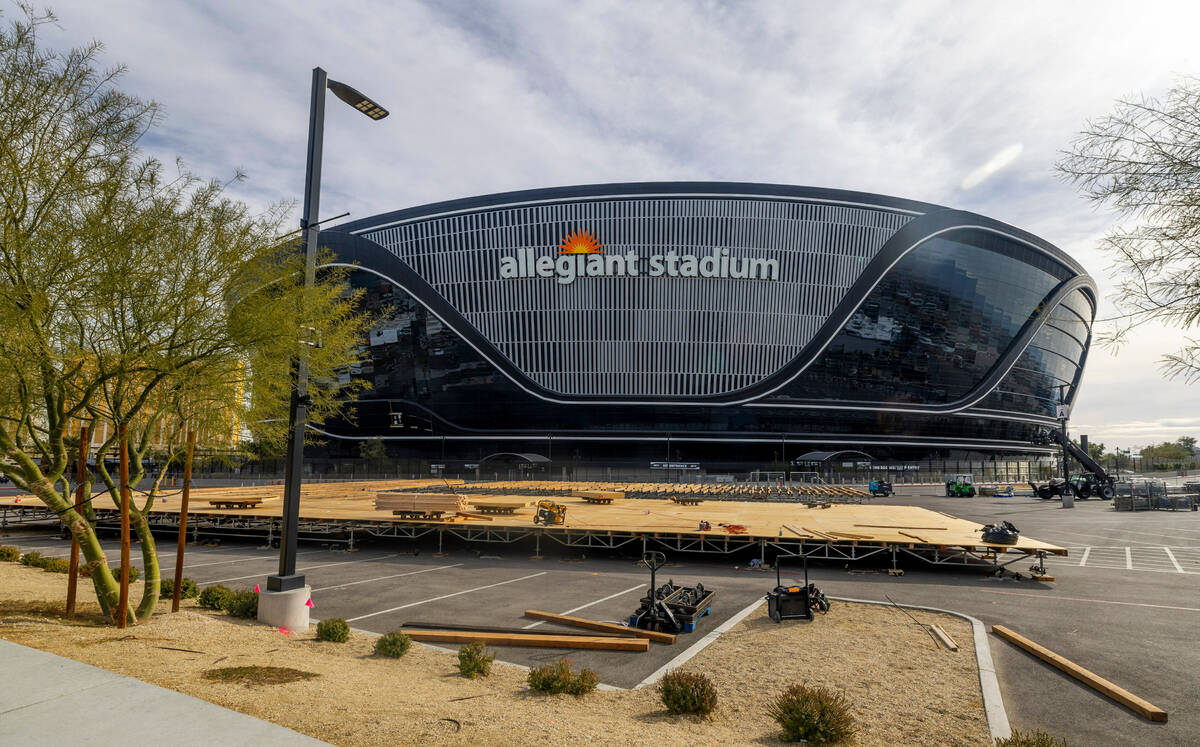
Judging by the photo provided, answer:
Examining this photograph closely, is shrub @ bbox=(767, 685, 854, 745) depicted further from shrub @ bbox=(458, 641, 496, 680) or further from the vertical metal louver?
the vertical metal louver

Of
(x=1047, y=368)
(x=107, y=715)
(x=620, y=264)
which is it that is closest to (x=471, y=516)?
(x=107, y=715)

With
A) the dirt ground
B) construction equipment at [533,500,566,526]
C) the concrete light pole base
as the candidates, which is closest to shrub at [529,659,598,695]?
the dirt ground

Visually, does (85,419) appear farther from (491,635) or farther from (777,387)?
(777,387)

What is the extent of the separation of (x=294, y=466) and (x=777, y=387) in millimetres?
76993

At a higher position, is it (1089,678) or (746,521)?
(746,521)

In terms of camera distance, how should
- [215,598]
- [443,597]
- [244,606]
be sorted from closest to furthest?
[244,606]
[215,598]
[443,597]

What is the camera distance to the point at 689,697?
807 centimetres

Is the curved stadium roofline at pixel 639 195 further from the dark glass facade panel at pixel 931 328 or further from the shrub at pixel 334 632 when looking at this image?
the shrub at pixel 334 632

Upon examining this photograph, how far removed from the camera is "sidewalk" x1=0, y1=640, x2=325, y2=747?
19.8 feet

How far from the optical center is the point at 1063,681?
9.78 metres

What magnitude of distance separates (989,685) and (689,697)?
493 centimetres

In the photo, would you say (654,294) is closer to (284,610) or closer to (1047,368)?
(284,610)

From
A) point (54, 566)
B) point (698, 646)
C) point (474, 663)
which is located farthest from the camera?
point (54, 566)

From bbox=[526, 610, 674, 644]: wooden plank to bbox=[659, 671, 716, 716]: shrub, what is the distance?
359cm
